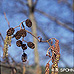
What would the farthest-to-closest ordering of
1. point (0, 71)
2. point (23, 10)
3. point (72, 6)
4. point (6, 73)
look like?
point (72, 6) < point (23, 10) < point (6, 73) < point (0, 71)

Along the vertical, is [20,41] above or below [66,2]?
below

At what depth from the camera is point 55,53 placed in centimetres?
74

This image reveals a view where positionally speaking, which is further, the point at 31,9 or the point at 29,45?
the point at 31,9

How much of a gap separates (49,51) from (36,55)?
254 centimetres

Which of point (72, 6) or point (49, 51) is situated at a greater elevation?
point (72, 6)

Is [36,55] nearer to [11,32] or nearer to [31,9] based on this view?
[31,9]

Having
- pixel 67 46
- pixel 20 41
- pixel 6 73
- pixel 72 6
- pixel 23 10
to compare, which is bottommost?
pixel 6 73

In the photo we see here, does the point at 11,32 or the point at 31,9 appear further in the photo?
the point at 31,9

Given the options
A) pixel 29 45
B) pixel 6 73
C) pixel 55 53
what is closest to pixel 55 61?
pixel 55 53

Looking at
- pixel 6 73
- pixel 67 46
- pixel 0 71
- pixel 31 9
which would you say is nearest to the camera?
pixel 0 71

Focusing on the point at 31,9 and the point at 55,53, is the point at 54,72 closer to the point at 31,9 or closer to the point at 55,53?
the point at 55,53

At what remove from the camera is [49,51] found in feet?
2.56

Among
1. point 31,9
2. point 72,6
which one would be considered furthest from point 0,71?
point 72,6

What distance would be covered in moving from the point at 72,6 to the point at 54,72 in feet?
Answer: 21.0
